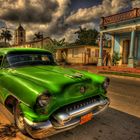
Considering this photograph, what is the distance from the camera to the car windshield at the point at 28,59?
4.04 m

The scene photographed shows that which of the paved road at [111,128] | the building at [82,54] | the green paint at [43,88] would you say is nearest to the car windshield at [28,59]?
the green paint at [43,88]

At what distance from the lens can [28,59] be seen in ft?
14.3

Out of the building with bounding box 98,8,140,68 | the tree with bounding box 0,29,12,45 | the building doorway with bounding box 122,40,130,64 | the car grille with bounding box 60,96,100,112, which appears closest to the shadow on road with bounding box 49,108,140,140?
the car grille with bounding box 60,96,100,112

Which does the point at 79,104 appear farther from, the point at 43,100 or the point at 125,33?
the point at 125,33

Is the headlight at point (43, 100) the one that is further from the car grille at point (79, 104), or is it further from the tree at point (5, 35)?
the tree at point (5, 35)

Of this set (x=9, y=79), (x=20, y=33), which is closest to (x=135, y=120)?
(x=9, y=79)

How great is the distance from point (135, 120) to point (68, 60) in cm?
2453

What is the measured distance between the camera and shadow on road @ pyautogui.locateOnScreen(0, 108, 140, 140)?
11.0 ft

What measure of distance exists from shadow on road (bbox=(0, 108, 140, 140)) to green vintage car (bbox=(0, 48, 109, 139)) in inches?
17.8

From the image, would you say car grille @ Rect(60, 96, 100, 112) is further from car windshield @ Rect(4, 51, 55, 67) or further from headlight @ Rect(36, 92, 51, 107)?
car windshield @ Rect(4, 51, 55, 67)

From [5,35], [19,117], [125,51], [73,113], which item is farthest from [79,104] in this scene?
[5,35]

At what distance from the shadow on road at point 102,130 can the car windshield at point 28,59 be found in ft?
4.91

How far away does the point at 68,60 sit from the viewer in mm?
28516

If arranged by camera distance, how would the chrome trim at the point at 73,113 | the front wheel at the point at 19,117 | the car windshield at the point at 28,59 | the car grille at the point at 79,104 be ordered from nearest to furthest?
the chrome trim at the point at 73,113
the car grille at the point at 79,104
the front wheel at the point at 19,117
the car windshield at the point at 28,59
